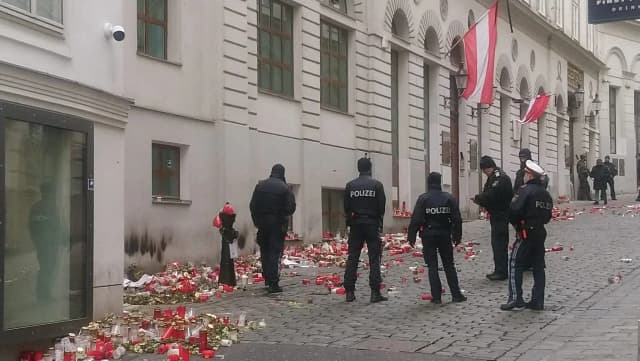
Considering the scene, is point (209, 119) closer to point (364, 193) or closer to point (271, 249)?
point (271, 249)

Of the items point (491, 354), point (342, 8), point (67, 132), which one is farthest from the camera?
point (342, 8)

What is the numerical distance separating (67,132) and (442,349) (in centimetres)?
441

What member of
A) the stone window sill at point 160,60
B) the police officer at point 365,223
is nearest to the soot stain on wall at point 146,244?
the stone window sill at point 160,60

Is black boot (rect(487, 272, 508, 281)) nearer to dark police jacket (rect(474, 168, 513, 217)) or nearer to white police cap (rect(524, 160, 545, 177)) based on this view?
dark police jacket (rect(474, 168, 513, 217))

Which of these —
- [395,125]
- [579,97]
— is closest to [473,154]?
[395,125]

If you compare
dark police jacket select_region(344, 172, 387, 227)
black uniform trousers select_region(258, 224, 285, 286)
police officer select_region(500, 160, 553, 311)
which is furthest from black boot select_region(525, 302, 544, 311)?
black uniform trousers select_region(258, 224, 285, 286)

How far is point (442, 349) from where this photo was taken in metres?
8.70

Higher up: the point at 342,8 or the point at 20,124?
the point at 342,8

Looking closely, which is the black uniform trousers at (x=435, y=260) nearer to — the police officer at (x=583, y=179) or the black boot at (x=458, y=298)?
the black boot at (x=458, y=298)

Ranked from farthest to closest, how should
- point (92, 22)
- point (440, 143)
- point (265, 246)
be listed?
1. point (440, 143)
2. point (265, 246)
3. point (92, 22)

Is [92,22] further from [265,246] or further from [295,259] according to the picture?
[295,259]

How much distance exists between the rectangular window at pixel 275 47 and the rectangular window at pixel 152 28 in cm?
306

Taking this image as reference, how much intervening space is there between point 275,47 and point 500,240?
8.42 m

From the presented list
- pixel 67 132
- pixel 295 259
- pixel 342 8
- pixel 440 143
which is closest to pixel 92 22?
pixel 67 132
